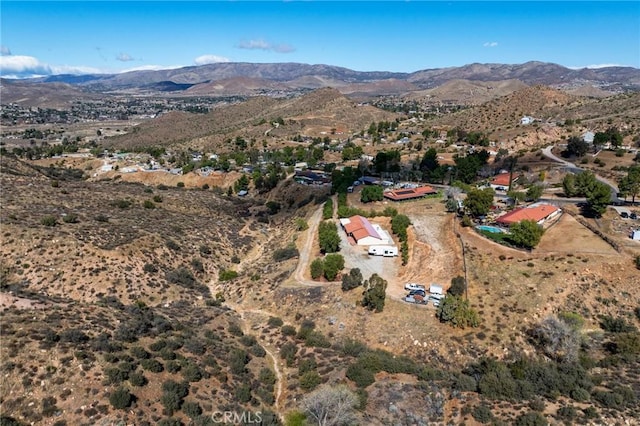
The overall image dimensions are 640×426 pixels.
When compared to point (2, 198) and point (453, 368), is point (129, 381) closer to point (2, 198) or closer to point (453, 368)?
point (453, 368)

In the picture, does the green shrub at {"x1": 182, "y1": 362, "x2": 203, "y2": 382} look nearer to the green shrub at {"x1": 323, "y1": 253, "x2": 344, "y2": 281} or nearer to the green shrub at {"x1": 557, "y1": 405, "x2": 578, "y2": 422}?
the green shrub at {"x1": 323, "y1": 253, "x2": 344, "y2": 281}

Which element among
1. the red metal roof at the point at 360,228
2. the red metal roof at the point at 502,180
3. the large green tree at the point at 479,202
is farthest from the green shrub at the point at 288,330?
the red metal roof at the point at 502,180

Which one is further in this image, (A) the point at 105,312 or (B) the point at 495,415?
(A) the point at 105,312

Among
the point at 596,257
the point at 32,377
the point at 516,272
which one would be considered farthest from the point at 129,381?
the point at 596,257

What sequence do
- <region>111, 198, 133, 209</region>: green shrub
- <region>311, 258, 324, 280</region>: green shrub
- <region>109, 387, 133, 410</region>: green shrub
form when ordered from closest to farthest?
<region>109, 387, 133, 410</region>: green shrub, <region>311, 258, 324, 280</region>: green shrub, <region>111, 198, 133, 209</region>: green shrub

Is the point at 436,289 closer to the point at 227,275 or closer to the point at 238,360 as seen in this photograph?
the point at 238,360

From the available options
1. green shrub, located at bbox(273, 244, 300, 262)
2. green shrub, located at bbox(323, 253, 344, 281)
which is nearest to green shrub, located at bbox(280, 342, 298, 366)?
green shrub, located at bbox(323, 253, 344, 281)
